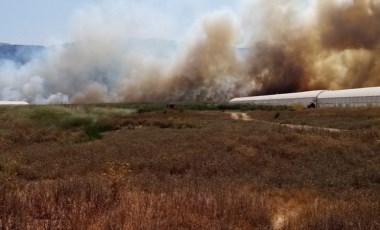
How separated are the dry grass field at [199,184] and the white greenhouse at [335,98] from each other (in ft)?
147

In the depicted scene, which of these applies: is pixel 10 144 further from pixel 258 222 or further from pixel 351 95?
pixel 351 95

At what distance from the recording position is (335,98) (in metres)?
89.4

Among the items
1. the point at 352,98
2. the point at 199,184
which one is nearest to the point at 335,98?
the point at 352,98

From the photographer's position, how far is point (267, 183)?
17281mm

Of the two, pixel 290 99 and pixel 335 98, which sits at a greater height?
pixel 335 98

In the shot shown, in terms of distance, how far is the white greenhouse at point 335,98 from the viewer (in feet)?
256

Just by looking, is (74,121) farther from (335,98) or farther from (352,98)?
(335,98)

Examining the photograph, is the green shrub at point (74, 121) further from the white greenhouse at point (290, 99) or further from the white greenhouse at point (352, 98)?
the white greenhouse at point (290, 99)

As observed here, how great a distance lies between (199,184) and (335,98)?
7854 cm

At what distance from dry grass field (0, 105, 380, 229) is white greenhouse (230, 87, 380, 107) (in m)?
44.7

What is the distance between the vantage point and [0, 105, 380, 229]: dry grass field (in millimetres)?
10133

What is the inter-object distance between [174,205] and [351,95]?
7894 cm

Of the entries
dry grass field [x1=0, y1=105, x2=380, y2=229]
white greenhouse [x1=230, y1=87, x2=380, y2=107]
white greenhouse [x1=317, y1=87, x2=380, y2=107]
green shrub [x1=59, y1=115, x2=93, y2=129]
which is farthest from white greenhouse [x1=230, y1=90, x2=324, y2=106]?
dry grass field [x1=0, y1=105, x2=380, y2=229]

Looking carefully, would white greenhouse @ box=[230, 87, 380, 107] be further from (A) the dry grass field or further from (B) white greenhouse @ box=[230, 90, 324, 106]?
(A) the dry grass field
